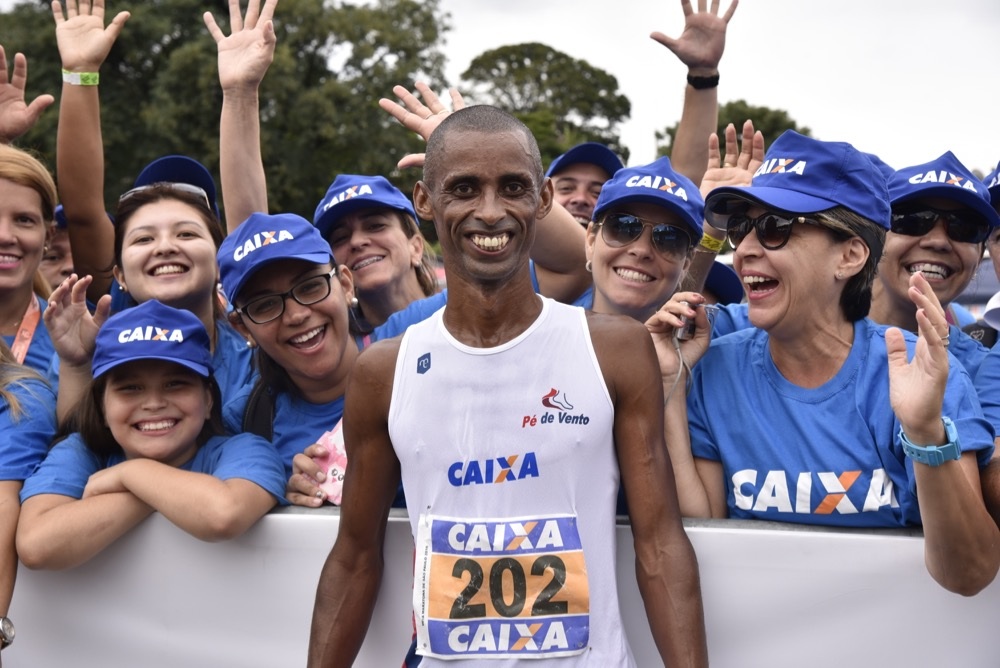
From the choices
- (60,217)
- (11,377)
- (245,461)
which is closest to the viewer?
(245,461)

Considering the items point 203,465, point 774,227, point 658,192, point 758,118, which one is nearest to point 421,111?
point 658,192

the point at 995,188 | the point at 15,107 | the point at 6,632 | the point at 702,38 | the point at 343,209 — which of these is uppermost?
the point at 702,38

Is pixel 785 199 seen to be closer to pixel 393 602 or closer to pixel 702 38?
pixel 393 602

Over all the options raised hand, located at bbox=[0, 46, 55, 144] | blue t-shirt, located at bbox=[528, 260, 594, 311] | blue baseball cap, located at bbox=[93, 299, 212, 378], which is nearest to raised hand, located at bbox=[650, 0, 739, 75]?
blue t-shirt, located at bbox=[528, 260, 594, 311]

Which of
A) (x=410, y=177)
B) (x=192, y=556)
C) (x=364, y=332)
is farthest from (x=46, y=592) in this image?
(x=410, y=177)

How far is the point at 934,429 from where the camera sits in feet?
6.92

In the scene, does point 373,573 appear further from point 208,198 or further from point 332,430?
point 208,198

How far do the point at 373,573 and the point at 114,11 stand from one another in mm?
29435

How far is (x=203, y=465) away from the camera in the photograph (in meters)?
3.05

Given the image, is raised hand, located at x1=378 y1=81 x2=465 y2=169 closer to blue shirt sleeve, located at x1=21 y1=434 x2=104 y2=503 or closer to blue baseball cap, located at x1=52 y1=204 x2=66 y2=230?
blue shirt sleeve, located at x1=21 y1=434 x2=104 y2=503

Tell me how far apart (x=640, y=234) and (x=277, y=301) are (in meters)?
1.16

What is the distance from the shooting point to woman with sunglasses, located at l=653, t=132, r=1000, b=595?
7.81 ft

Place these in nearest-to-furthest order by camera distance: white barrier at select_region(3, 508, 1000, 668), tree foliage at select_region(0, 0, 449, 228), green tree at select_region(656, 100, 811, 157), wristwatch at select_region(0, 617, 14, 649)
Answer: white barrier at select_region(3, 508, 1000, 668) → wristwatch at select_region(0, 617, 14, 649) → tree foliage at select_region(0, 0, 449, 228) → green tree at select_region(656, 100, 811, 157)

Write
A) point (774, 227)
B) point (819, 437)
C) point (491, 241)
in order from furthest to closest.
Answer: point (774, 227), point (819, 437), point (491, 241)
